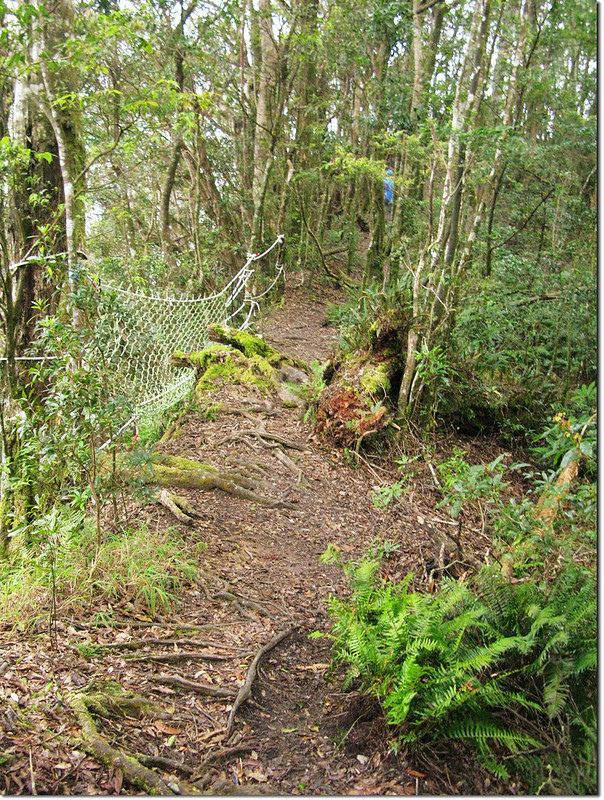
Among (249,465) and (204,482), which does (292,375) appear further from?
(204,482)

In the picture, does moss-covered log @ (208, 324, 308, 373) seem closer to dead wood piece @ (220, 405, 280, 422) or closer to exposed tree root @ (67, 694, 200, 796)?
dead wood piece @ (220, 405, 280, 422)

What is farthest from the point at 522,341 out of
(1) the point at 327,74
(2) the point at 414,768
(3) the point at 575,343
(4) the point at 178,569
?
(1) the point at 327,74

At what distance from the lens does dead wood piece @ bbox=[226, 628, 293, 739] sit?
169cm

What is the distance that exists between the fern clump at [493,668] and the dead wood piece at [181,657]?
0.45 m

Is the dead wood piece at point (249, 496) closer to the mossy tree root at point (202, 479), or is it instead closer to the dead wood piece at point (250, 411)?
the mossy tree root at point (202, 479)

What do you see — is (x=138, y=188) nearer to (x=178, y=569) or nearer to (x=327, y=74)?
(x=327, y=74)

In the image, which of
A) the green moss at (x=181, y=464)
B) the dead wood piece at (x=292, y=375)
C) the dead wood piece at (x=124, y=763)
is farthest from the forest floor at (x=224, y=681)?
the dead wood piece at (x=292, y=375)

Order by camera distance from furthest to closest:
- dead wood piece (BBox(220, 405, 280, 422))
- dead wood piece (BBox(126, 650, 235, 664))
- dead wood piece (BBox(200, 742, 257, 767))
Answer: dead wood piece (BBox(220, 405, 280, 422)), dead wood piece (BBox(126, 650, 235, 664)), dead wood piece (BBox(200, 742, 257, 767))

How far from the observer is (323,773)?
1.52 metres

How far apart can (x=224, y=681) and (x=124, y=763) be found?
1.69 ft

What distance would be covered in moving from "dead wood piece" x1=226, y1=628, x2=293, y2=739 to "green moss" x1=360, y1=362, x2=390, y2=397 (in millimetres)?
2077

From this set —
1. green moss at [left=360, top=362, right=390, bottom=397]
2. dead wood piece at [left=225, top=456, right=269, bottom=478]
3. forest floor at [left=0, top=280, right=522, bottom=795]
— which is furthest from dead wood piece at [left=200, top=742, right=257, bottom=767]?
green moss at [left=360, top=362, right=390, bottom=397]

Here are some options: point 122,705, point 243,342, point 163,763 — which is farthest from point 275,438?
point 163,763

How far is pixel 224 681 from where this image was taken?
6.15ft
